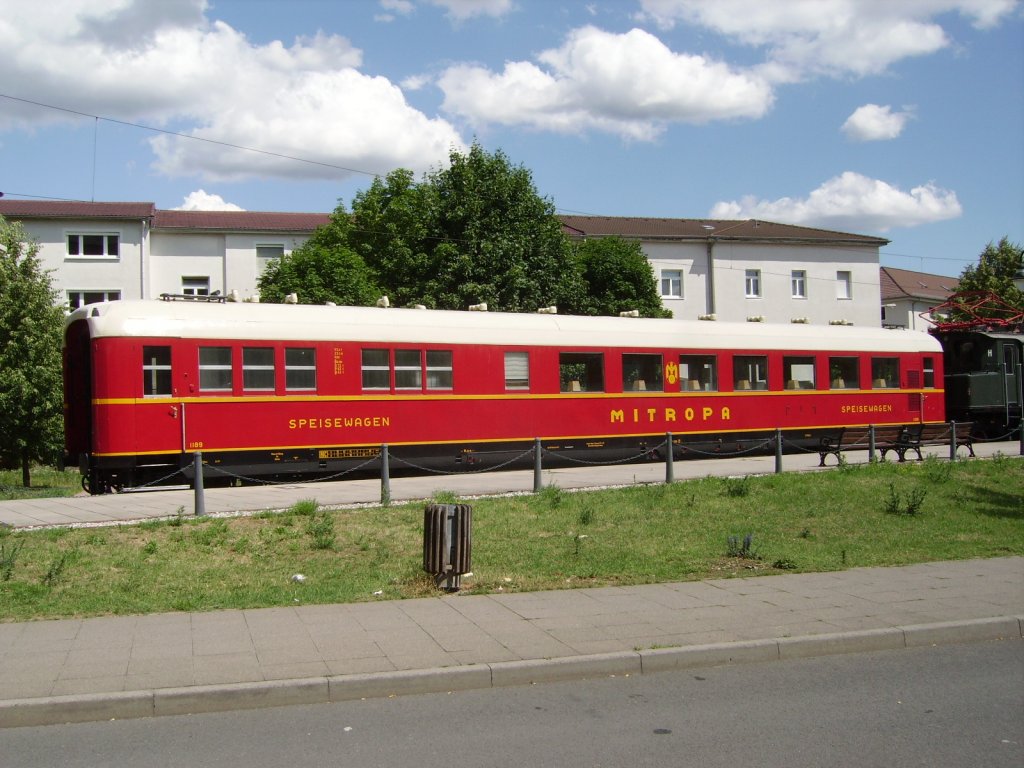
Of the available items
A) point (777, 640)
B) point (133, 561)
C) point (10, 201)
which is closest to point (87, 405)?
point (133, 561)

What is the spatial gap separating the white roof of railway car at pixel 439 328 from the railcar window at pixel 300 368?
0.26 metres

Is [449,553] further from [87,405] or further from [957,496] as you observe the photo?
[87,405]

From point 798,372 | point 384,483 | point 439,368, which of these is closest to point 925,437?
point 798,372

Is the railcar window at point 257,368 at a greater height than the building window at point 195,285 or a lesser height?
lesser

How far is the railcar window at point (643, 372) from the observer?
22523mm

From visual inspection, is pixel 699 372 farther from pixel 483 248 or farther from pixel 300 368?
pixel 483 248

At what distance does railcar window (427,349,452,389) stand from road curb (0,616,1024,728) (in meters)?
13.1

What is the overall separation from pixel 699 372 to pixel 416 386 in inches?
289

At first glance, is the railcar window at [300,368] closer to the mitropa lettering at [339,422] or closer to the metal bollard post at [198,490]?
the mitropa lettering at [339,422]

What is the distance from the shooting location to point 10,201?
4897cm

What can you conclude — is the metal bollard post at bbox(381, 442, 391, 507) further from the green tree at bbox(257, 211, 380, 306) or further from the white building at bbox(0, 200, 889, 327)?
the white building at bbox(0, 200, 889, 327)

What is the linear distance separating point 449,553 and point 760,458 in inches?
612

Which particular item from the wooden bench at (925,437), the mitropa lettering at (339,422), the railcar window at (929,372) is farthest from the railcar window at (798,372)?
the mitropa lettering at (339,422)

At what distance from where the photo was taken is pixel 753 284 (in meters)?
53.5
